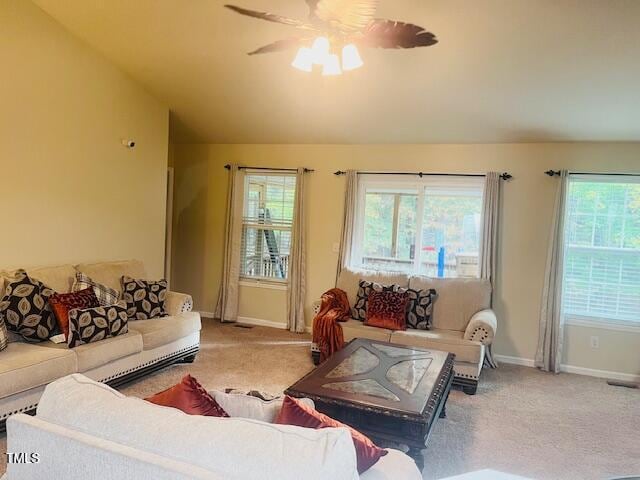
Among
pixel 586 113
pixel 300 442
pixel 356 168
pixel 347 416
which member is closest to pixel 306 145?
pixel 356 168

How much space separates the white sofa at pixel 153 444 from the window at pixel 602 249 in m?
4.29

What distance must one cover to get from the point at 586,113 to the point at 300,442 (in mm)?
4153

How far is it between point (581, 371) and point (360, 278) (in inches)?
94.4

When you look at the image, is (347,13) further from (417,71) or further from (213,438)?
(213,438)

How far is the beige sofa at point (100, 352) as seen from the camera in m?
2.88

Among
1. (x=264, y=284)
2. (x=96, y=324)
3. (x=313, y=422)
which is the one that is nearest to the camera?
(x=313, y=422)

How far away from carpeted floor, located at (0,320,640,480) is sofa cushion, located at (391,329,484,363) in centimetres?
33

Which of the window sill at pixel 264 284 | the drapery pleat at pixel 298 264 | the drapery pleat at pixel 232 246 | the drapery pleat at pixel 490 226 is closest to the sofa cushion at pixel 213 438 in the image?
the drapery pleat at pixel 490 226

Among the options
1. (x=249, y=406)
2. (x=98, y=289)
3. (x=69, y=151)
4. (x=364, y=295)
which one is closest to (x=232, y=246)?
(x=364, y=295)

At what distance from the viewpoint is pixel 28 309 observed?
11.0 feet

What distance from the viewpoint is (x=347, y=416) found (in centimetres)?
256

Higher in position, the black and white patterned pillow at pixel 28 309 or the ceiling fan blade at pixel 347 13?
the ceiling fan blade at pixel 347 13

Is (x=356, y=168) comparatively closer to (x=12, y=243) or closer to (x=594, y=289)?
(x=594, y=289)

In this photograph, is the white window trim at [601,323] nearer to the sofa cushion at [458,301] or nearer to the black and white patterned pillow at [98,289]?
the sofa cushion at [458,301]
